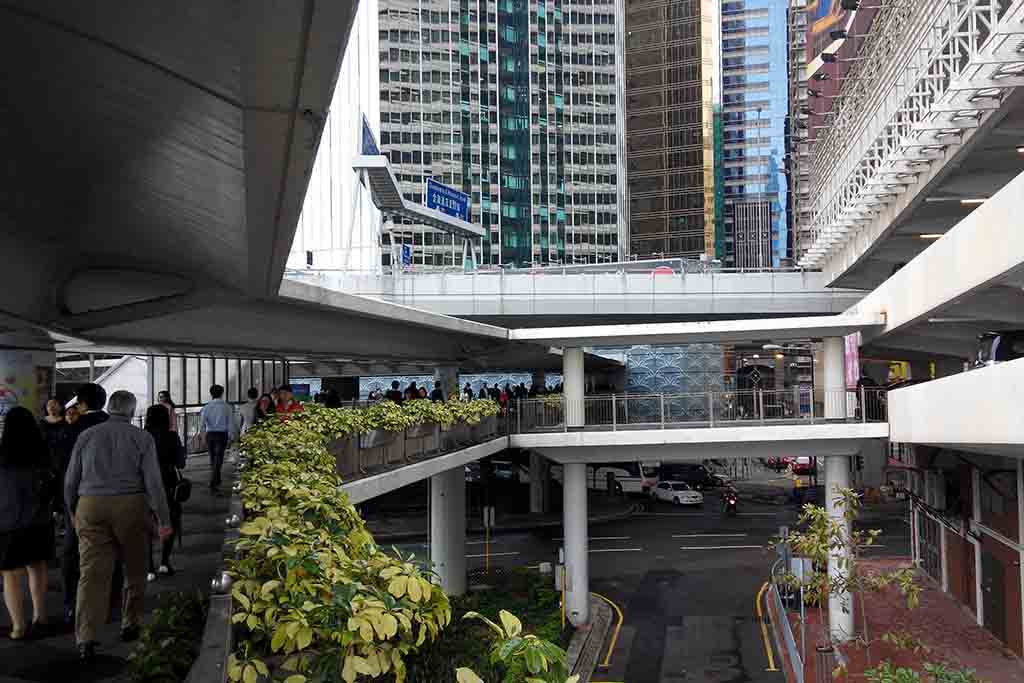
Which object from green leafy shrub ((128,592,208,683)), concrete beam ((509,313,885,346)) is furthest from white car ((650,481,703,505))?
green leafy shrub ((128,592,208,683))

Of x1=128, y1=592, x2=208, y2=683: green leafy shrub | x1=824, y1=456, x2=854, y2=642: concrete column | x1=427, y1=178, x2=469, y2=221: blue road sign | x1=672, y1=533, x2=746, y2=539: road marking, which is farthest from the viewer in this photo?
x1=427, y1=178, x2=469, y2=221: blue road sign

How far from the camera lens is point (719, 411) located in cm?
2750

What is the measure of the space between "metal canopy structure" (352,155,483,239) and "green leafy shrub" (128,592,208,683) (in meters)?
40.7

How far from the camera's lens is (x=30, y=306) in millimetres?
10750

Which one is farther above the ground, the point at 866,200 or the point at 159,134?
the point at 866,200

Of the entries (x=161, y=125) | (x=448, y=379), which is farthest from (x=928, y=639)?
(x=161, y=125)

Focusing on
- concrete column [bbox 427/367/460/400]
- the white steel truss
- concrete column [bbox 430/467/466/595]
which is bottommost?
concrete column [bbox 430/467/466/595]

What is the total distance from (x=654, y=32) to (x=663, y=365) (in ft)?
217

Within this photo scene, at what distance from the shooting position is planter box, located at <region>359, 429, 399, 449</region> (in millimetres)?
16297

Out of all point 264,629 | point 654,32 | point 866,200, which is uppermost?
point 654,32

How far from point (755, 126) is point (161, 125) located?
407 ft

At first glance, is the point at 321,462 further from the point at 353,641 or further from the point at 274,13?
the point at 274,13

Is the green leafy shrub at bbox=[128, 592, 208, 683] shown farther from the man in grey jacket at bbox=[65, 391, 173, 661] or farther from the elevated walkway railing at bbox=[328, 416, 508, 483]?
the elevated walkway railing at bbox=[328, 416, 508, 483]

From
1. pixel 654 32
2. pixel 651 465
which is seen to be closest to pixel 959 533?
pixel 651 465
